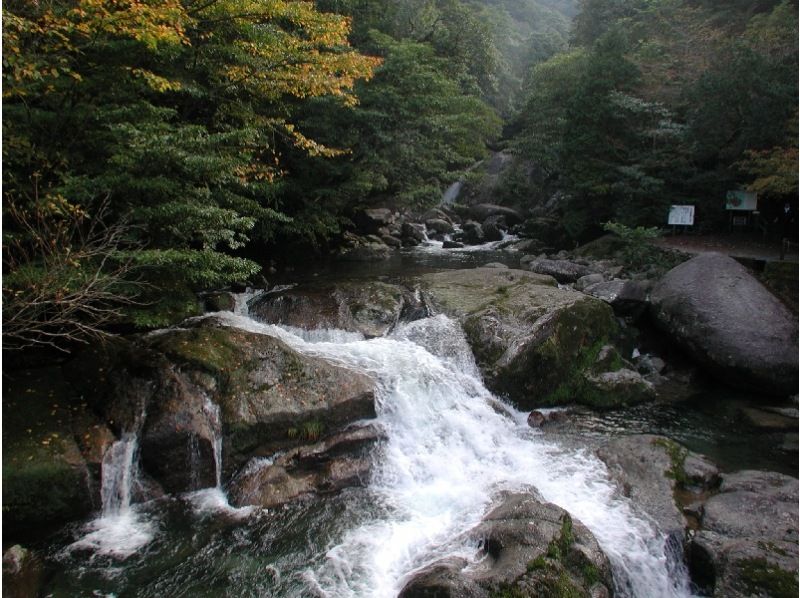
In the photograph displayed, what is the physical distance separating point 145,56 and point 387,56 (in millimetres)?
8727

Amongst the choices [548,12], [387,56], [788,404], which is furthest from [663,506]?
[548,12]

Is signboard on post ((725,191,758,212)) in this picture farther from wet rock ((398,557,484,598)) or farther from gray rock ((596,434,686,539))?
wet rock ((398,557,484,598))

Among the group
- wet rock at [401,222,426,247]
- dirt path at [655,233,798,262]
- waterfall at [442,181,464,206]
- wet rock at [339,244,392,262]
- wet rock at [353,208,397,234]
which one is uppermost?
waterfall at [442,181,464,206]

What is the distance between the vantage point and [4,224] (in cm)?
701

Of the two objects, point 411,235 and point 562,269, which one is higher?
point 411,235

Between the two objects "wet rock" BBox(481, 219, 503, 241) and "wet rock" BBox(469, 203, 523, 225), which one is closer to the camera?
"wet rock" BBox(481, 219, 503, 241)

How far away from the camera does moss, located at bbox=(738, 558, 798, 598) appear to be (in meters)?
4.75

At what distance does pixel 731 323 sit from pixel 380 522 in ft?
26.8

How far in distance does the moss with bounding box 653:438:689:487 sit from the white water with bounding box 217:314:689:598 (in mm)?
885

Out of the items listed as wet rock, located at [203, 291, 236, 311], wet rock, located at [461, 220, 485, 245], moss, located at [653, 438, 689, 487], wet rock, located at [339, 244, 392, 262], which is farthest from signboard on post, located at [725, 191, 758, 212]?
wet rock, located at [203, 291, 236, 311]

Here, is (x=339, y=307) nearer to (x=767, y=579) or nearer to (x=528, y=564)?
(x=528, y=564)

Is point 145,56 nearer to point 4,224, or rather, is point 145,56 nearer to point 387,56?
point 4,224

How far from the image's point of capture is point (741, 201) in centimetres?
1741

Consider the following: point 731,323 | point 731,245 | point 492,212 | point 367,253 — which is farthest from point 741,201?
point 492,212
